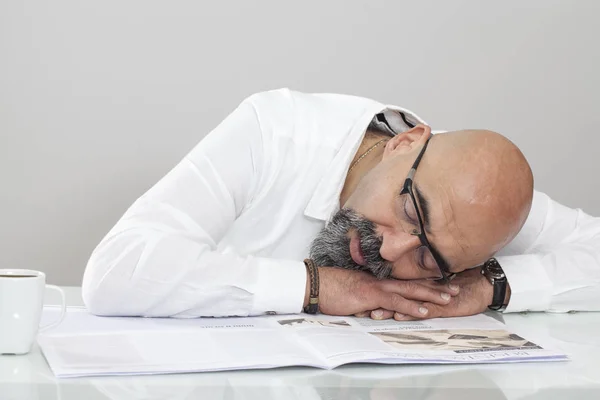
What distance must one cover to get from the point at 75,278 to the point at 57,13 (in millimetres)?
970

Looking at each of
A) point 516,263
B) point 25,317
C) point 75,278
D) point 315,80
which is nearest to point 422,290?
point 516,263

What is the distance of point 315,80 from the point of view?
2971mm

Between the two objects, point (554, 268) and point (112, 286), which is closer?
point (112, 286)

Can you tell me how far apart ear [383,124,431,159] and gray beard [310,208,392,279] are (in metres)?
0.20

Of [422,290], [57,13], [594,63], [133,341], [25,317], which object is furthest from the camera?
Answer: [594,63]

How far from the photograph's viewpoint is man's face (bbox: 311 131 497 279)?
164cm

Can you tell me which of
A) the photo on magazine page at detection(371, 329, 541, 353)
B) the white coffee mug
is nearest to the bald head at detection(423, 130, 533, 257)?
the photo on magazine page at detection(371, 329, 541, 353)

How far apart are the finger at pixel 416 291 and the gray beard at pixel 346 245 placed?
0.03 metres

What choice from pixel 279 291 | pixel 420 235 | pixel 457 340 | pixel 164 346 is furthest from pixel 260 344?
pixel 420 235

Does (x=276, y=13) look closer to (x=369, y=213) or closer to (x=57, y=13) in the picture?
(x=57, y=13)

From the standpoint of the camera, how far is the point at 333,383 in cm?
115

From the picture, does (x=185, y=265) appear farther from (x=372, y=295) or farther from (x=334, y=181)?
(x=334, y=181)

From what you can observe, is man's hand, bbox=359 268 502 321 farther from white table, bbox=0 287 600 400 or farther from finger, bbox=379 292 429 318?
white table, bbox=0 287 600 400

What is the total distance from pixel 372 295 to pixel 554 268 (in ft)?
1.71
